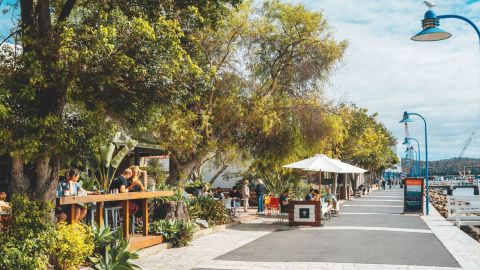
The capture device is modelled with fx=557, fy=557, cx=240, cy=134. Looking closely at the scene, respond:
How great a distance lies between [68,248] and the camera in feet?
29.1

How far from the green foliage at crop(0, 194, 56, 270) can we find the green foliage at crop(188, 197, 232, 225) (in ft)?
27.8

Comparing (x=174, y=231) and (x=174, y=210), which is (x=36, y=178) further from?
(x=174, y=210)

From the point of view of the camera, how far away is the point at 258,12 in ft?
71.9

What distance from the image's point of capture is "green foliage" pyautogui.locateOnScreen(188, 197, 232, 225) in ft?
56.5

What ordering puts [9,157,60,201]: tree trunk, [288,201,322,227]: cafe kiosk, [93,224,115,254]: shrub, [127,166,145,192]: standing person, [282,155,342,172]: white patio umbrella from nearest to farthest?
[9,157,60,201]: tree trunk, [93,224,115,254]: shrub, [127,166,145,192]: standing person, [288,201,322,227]: cafe kiosk, [282,155,342,172]: white patio umbrella

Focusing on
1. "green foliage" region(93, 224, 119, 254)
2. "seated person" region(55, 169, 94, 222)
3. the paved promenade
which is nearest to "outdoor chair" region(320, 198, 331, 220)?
the paved promenade

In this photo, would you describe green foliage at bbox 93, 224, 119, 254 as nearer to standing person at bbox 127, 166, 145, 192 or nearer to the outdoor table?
the outdoor table

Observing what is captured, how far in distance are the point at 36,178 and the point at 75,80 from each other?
1796 millimetres

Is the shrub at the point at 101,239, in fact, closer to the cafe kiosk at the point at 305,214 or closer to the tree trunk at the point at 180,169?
the cafe kiosk at the point at 305,214

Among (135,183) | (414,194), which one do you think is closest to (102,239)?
(135,183)

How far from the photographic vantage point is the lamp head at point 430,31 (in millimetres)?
10211

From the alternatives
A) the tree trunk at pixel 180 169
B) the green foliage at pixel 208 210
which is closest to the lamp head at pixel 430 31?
the green foliage at pixel 208 210

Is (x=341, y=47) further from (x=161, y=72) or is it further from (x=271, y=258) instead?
(x=161, y=72)

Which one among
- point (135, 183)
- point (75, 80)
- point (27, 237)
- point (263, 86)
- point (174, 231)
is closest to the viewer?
point (27, 237)
